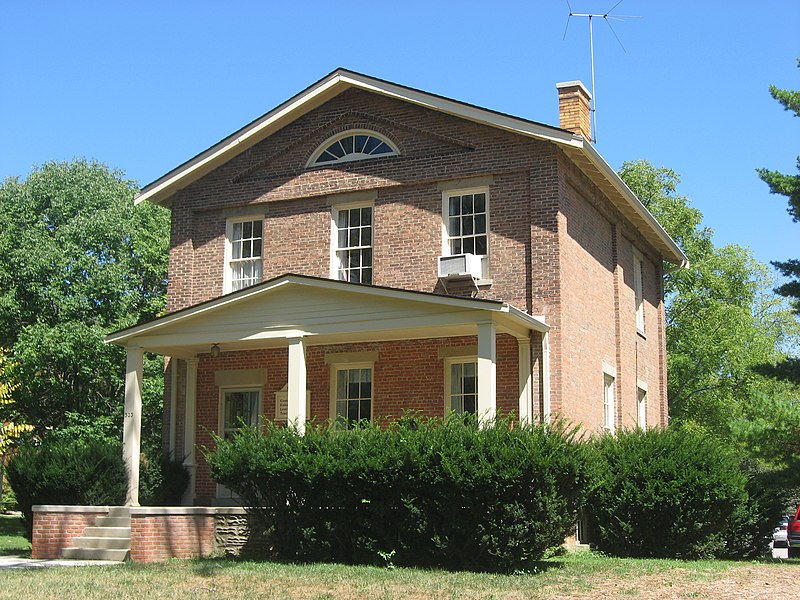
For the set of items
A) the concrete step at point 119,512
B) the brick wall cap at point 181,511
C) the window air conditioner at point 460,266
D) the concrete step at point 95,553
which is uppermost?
the window air conditioner at point 460,266

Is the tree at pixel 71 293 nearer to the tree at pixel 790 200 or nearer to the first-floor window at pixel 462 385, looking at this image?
the first-floor window at pixel 462 385

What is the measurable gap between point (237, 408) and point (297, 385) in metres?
4.48

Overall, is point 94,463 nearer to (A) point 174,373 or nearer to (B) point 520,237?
(A) point 174,373

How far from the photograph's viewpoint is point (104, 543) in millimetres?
17500

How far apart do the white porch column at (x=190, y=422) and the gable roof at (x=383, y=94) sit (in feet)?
13.0

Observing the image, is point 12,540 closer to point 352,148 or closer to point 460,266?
point 352,148

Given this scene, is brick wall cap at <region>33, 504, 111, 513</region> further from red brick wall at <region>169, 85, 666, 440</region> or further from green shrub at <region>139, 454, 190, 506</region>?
red brick wall at <region>169, 85, 666, 440</region>

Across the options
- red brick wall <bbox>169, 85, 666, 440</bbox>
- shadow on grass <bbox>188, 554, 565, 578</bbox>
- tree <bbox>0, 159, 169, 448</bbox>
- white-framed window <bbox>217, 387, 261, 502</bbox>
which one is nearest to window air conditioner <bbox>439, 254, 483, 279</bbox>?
red brick wall <bbox>169, 85, 666, 440</bbox>

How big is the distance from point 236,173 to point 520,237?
667cm

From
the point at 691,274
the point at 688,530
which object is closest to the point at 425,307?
the point at 688,530

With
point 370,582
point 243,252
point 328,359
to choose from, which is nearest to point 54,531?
point 328,359

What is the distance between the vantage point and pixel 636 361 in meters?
24.2

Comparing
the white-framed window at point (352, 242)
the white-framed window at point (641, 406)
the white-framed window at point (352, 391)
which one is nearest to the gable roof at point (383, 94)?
the white-framed window at point (352, 242)

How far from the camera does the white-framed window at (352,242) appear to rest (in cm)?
2089
